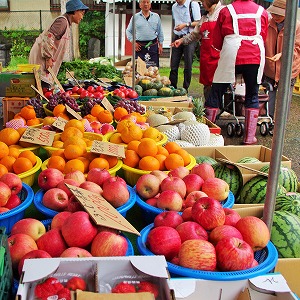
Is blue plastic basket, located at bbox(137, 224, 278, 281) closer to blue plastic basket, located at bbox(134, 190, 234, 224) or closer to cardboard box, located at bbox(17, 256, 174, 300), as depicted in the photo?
cardboard box, located at bbox(17, 256, 174, 300)

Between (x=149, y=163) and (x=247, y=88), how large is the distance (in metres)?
3.33

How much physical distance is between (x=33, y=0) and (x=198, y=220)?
17.7 metres

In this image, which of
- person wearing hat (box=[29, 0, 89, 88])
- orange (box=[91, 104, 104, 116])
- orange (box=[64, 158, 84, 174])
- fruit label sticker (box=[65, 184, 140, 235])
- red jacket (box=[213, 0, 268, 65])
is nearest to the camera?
fruit label sticker (box=[65, 184, 140, 235])

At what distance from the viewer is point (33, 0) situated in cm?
1700

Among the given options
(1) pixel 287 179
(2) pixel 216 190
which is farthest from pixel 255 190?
(2) pixel 216 190

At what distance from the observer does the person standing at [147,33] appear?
8148mm

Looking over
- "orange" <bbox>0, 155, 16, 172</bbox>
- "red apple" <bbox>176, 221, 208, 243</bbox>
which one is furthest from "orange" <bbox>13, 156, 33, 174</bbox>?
"red apple" <bbox>176, 221, 208, 243</bbox>

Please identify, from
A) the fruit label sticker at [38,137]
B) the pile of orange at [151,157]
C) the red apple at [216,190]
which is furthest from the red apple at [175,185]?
the fruit label sticker at [38,137]

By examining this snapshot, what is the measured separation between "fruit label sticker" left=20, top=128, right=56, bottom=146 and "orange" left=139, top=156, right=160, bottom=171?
2.02 ft

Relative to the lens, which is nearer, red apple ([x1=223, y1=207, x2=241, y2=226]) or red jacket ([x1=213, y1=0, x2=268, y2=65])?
red apple ([x1=223, y1=207, x2=241, y2=226])

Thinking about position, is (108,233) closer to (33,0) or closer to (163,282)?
(163,282)

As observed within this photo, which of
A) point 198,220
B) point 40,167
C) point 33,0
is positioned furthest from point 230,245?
point 33,0

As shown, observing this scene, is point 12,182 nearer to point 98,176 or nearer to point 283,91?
point 98,176

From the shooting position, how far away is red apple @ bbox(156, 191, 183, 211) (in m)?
1.71
